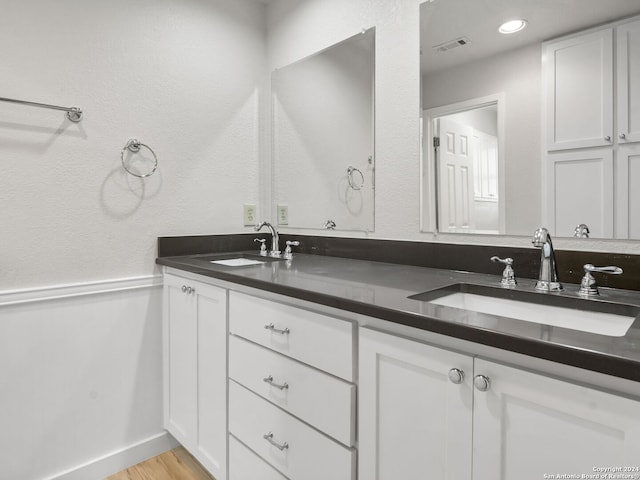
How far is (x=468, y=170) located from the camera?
4.50ft

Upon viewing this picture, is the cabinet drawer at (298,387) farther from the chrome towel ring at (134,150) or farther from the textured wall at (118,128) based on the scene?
the chrome towel ring at (134,150)

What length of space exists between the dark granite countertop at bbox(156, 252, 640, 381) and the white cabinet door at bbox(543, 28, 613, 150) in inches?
16.8

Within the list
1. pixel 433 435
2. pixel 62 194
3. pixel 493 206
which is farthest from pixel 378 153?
pixel 62 194

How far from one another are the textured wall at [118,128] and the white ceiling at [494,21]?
3.45ft

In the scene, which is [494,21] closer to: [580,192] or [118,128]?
[580,192]

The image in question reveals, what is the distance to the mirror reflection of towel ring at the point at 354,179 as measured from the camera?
5.73 feet

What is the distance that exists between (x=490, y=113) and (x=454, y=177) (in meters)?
0.24

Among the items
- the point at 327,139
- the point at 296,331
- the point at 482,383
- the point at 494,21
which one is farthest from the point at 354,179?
the point at 482,383

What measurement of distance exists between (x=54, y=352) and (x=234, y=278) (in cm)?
85

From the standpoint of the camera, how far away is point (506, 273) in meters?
1.16

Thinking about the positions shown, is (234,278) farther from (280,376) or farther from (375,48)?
(375,48)

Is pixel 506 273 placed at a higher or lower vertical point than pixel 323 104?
lower

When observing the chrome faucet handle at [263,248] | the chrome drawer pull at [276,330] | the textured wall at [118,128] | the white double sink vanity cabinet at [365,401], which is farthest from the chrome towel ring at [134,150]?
the chrome drawer pull at [276,330]

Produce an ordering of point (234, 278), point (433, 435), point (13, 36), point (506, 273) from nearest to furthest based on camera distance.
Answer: point (433, 435) < point (506, 273) < point (234, 278) < point (13, 36)
